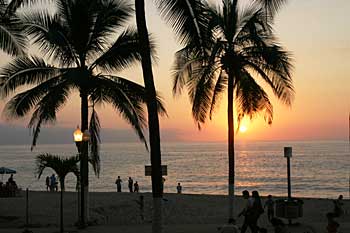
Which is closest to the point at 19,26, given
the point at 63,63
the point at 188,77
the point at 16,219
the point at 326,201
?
the point at 63,63

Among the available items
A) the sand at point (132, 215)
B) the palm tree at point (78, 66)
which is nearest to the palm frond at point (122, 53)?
the palm tree at point (78, 66)

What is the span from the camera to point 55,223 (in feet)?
67.8

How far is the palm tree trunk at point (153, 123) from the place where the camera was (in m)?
11.6

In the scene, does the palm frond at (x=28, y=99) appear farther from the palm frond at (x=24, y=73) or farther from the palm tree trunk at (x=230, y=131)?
the palm tree trunk at (x=230, y=131)

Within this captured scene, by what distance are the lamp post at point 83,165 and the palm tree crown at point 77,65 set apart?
4.44 ft

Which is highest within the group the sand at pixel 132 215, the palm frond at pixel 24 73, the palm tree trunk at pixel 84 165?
the palm frond at pixel 24 73

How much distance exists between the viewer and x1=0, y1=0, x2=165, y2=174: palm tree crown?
736 inches

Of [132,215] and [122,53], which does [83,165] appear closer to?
[122,53]

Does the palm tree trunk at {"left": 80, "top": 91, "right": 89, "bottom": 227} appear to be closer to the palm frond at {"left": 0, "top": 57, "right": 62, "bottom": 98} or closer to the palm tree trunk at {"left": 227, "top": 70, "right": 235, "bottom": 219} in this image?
the palm frond at {"left": 0, "top": 57, "right": 62, "bottom": 98}

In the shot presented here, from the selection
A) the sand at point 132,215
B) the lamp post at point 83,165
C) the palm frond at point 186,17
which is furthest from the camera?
the sand at point 132,215

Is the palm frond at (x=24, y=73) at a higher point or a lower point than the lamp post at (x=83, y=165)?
higher

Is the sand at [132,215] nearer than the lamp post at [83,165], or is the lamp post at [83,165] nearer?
the lamp post at [83,165]

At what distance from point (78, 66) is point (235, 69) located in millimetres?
A: 5544

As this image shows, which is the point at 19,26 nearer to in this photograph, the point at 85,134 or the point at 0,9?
the point at 0,9
